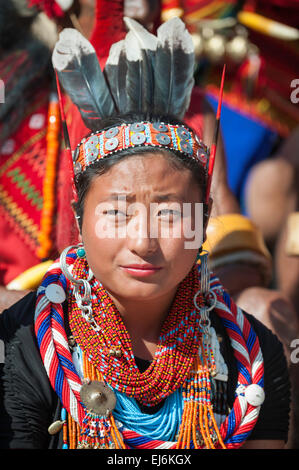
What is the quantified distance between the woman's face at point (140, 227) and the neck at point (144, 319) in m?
0.07

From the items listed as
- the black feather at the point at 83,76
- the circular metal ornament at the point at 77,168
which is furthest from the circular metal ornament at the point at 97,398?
the black feather at the point at 83,76

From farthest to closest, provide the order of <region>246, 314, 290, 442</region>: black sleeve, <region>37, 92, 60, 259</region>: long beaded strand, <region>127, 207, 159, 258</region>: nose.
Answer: <region>37, 92, 60, 259</region>: long beaded strand, <region>246, 314, 290, 442</region>: black sleeve, <region>127, 207, 159, 258</region>: nose

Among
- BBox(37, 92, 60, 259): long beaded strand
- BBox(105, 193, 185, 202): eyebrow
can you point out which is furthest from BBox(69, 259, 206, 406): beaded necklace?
BBox(37, 92, 60, 259): long beaded strand

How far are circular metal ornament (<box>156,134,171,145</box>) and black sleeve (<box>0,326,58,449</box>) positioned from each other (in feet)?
1.65

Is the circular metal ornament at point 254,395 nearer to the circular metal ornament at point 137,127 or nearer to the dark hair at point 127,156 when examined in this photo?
the dark hair at point 127,156

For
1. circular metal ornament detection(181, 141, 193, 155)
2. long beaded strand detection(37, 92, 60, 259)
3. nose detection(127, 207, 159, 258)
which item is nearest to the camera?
nose detection(127, 207, 159, 258)

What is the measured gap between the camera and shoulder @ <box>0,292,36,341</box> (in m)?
1.57

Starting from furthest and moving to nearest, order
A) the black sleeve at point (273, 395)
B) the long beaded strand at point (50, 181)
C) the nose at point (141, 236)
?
the long beaded strand at point (50, 181)
the black sleeve at point (273, 395)
the nose at point (141, 236)

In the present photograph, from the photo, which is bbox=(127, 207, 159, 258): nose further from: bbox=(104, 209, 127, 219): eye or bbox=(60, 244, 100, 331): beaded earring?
bbox=(60, 244, 100, 331): beaded earring

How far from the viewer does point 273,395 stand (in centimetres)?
170

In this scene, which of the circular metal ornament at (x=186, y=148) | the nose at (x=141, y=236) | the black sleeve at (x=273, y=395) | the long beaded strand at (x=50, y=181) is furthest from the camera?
the long beaded strand at (x=50, y=181)

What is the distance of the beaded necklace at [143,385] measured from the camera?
59.3 inches

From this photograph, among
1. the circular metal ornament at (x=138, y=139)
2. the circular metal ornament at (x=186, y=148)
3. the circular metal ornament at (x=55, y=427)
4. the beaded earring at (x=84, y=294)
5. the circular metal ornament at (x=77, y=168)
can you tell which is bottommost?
the circular metal ornament at (x=55, y=427)
